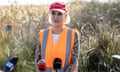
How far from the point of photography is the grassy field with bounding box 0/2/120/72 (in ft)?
23.1

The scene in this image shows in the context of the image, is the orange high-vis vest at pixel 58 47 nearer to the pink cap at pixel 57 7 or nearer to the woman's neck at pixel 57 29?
the woman's neck at pixel 57 29

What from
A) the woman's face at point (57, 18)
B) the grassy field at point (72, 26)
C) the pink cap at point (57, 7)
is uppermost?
the pink cap at point (57, 7)

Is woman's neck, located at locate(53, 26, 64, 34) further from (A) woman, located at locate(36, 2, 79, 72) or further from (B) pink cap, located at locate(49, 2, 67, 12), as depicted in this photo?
(B) pink cap, located at locate(49, 2, 67, 12)

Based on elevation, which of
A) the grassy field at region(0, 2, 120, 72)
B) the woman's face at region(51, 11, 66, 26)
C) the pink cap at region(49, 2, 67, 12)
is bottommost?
the grassy field at region(0, 2, 120, 72)

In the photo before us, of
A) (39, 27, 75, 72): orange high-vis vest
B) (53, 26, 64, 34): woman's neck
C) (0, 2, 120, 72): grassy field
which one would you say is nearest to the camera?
(39, 27, 75, 72): orange high-vis vest

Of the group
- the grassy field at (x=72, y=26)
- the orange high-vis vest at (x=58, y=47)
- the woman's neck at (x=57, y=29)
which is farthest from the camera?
the grassy field at (x=72, y=26)

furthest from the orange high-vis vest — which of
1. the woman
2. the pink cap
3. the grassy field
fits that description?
the grassy field

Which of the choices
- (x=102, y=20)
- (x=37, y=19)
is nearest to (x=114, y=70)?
(x=102, y=20)

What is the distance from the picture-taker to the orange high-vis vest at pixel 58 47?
11.9ft

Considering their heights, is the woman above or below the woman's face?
below

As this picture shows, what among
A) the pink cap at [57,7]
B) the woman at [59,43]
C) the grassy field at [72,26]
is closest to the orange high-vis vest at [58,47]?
the woman at [59,43]

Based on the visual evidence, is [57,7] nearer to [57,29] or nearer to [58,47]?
[57,29]

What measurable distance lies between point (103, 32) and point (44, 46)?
3.65m

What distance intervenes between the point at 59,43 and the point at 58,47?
5cm
